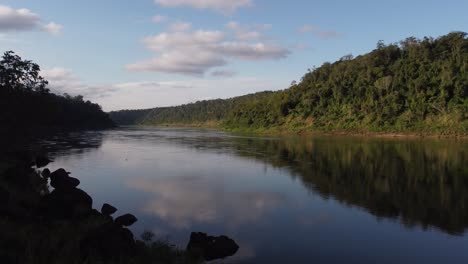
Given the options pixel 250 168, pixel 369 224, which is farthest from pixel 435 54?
pixel 369 224

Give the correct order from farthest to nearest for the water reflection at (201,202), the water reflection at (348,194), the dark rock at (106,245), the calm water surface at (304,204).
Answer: the water reflection at (348,194) → the water reflection at (201,202) → the calm water surface at (304,204) → the dark rock at (106,245)

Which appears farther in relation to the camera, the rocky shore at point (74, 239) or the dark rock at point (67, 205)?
the dark rock at point (67, 205)

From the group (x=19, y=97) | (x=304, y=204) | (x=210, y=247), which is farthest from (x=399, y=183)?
(x=19, y=97)

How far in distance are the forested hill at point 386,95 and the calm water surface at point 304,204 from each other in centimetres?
5882

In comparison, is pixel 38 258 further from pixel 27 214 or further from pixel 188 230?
pixel 188 230

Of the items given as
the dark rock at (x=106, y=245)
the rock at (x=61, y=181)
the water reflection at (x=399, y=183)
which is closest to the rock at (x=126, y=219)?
the dark rock at (x=106, y=245)

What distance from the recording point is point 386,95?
109812 millimetres

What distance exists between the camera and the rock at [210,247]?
13695 mm

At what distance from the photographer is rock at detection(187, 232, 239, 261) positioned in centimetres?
1370

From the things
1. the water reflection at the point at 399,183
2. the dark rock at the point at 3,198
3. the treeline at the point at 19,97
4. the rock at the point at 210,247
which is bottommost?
the water reflection at the point at 399,183

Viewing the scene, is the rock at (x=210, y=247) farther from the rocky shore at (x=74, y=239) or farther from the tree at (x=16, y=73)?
the tree at (x=16, y=73)

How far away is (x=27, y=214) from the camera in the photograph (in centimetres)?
1527

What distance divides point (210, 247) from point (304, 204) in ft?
34.1

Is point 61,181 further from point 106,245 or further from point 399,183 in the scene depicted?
point 399,183
